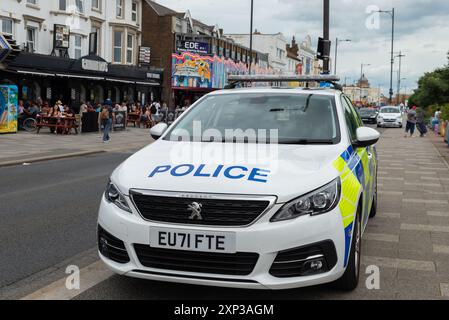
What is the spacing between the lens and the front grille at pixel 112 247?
3869mm

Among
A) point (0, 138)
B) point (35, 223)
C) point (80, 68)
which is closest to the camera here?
point (35, 223)

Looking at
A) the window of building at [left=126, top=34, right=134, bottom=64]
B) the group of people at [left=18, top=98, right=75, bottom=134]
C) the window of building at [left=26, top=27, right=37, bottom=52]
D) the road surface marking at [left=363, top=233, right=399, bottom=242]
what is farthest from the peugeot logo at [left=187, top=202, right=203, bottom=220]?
the window of building at [left=126, top=34, right=134, bottom=64]

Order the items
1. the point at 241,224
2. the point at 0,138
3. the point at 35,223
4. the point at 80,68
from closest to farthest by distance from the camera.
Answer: the point at 241,224 → the point at 35,223 → the point at 0,138 → the point at 80,68

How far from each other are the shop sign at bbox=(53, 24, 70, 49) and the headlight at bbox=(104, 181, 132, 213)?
92.0ft

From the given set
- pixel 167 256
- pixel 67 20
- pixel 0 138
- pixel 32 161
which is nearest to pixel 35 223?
pixel 167 256

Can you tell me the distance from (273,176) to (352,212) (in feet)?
2.41

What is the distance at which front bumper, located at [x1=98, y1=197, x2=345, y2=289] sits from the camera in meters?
3.55

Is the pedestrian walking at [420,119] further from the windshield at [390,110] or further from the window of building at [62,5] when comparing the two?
the window of building at [62,5]

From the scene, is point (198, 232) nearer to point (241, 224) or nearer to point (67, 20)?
point (241, 224)

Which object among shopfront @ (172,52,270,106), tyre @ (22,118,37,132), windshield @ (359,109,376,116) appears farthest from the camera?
windshield @ (359,109,376,116)

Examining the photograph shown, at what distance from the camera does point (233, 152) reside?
4.33 m

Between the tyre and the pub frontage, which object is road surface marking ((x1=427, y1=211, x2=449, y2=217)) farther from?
the tyre

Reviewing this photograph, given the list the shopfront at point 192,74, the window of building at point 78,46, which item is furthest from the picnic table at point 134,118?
the shopfront at point 192,74

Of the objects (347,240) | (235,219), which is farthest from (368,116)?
(235,219)
